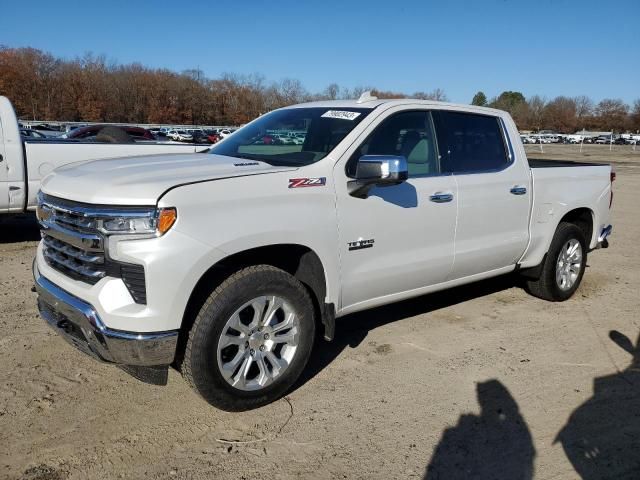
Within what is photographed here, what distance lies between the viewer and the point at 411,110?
438cm

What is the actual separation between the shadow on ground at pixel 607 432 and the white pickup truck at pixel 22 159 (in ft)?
18.7

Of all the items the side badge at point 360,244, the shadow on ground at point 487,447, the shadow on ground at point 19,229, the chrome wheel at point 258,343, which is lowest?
the shadow on ground at point 487,447

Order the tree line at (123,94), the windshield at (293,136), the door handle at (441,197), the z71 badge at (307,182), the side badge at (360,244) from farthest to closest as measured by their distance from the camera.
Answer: the tree line at (123,94)
the door handle at (441,197)
the windshield at (293,136)
the side badge at (360,244)
the z71 badge at (307,182)

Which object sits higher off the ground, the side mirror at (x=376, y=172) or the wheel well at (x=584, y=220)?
the side mirror at (x=376, y=172)

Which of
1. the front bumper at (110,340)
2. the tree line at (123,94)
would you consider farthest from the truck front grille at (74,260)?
the tree line at (123,94)

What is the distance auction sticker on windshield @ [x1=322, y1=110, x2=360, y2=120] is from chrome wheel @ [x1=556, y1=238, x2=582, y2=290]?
2870 millimetres

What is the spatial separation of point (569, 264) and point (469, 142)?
204 cm

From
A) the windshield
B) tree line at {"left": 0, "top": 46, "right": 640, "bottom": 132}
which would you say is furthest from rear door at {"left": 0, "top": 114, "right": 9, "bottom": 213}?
tree line at {"left": 0, "top": 46, "right": 640, "bottom": 132}

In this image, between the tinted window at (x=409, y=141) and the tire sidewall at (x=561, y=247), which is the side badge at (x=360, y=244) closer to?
the tinted window at (x=409, y=141)

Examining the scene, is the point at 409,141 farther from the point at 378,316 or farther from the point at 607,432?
the point at 607,432

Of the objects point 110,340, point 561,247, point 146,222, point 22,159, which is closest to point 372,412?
point 110,340

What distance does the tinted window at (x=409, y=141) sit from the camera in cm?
411

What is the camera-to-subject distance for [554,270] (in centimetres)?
566

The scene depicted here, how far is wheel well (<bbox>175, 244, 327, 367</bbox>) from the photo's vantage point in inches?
128
